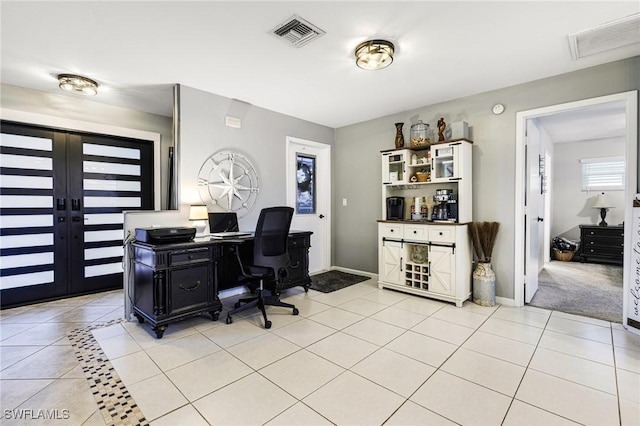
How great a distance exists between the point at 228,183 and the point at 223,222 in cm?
53

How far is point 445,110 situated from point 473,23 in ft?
5.78

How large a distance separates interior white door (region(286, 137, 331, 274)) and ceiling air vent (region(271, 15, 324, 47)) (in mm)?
2246

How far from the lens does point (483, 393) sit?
6.04 ft

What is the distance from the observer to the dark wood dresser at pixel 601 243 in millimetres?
5613

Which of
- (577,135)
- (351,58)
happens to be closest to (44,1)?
(351,58)

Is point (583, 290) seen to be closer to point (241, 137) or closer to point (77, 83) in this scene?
point (241, 137)

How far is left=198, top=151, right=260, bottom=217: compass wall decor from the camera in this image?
141 inches

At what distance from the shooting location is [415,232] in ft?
12.4

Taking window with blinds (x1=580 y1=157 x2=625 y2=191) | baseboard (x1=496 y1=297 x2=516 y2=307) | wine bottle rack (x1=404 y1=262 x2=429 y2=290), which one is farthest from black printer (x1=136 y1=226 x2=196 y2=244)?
window with blinds (x1=580 y1=157 x2=625 y2=191)

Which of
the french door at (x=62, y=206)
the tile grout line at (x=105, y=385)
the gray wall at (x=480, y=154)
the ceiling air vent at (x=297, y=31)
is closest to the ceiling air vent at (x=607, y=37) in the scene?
the gray wall at (x=480, y=154)

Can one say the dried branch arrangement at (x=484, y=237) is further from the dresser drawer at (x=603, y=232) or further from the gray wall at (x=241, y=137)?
the dresser drawer at (x=603, y=232)

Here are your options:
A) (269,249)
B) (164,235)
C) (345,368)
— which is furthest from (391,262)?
(164,235)

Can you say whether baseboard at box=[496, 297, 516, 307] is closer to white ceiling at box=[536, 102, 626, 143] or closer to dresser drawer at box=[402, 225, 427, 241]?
dresser drawer at box=[402, 225, 427, 241]

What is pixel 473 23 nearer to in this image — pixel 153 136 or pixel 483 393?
pixel 483 393
